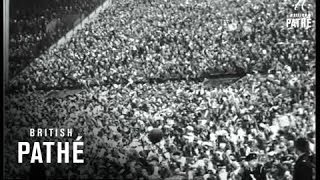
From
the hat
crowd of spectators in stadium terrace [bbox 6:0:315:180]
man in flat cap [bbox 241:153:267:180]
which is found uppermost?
crowd of spectators in stadium terrace [bbox 6:0:315:180]

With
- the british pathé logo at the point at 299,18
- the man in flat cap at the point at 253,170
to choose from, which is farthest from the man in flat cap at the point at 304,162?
the british pathé logo at the point at 299,18

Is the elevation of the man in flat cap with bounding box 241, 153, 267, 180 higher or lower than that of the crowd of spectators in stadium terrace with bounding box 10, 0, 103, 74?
lower

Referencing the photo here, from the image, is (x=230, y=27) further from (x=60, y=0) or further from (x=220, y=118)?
(x=60, y=0)

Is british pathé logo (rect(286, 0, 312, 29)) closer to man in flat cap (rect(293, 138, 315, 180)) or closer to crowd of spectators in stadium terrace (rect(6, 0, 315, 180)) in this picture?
crowd of spectators in stadium terrace (rect(6, 0, 315, 180))

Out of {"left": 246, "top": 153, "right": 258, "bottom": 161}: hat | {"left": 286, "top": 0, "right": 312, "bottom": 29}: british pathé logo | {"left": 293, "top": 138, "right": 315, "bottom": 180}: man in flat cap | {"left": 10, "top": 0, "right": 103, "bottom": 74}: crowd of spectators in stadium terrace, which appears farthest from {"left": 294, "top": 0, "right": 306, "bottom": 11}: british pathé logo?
{"left": 10, "top": 0, "right": 103, "bottom": 74}: crowd of spectators in stadium terrace
